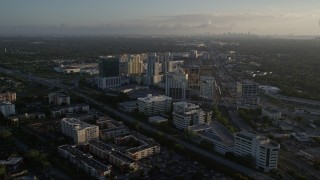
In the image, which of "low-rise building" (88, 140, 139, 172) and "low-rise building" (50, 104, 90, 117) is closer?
"low-rise building" (88, 140, 139, 172)

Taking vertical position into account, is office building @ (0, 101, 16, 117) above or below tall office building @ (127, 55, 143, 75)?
below

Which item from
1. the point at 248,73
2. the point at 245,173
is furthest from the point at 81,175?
the point at 248,73

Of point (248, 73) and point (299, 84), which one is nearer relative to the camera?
point (299, 84)

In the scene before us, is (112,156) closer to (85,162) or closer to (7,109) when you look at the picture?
(85,162)

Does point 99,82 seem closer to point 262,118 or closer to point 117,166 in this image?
point 262,118

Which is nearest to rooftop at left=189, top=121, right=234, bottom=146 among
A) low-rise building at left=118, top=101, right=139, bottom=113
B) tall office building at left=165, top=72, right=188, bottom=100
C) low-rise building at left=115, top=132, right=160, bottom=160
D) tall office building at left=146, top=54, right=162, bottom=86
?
low-rise building at left=115, top=132, right=160, bottom=160

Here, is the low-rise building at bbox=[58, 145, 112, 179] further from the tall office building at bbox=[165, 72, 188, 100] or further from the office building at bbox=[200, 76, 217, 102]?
the office building at bbox=[200, 76, 217, 102]

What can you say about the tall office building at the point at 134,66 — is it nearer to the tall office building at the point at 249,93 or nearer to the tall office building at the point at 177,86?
the tall office building at the point at 177,86

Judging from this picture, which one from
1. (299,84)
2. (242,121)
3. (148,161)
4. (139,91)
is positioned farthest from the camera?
(299,84)
